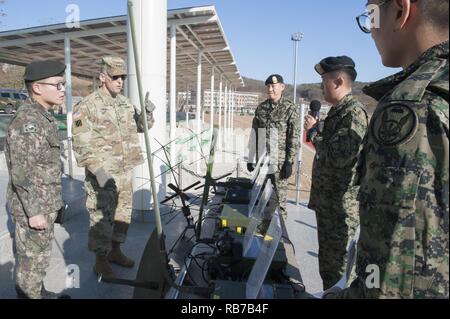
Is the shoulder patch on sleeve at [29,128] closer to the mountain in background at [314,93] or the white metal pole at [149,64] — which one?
the white metal pole at [149,64]

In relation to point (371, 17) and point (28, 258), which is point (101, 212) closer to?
point (28, 258)

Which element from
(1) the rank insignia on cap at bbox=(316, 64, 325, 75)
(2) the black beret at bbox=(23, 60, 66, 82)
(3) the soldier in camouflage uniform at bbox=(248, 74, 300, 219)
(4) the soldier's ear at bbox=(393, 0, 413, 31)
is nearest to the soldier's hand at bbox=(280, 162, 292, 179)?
(3) the soldier in camouflage uniform at bbox=(248, 74, 300, 219)

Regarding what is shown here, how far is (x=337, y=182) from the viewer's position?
242 cm

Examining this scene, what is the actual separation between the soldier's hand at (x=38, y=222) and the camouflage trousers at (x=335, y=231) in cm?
211

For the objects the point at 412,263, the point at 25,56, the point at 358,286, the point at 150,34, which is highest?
the point at 25,56

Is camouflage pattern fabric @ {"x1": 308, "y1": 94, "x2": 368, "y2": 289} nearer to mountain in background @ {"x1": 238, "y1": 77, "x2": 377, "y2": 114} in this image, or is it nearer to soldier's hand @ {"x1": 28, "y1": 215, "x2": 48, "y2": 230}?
mountain in background @ {"x1": 238, "y1": 77, "x2": 377, "y2": 114}

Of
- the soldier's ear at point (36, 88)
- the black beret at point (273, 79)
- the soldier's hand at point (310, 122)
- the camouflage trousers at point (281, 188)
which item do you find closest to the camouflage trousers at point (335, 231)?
the soldier's hand at point (310, 122)

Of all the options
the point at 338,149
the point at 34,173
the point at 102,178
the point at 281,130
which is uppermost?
the point at 281,130

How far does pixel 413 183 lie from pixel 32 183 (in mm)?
2259

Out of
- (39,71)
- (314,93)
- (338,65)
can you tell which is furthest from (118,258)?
(314,93)

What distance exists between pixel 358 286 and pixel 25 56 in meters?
9.51

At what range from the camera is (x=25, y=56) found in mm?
7949

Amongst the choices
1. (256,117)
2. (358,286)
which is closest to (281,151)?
(256,117)
